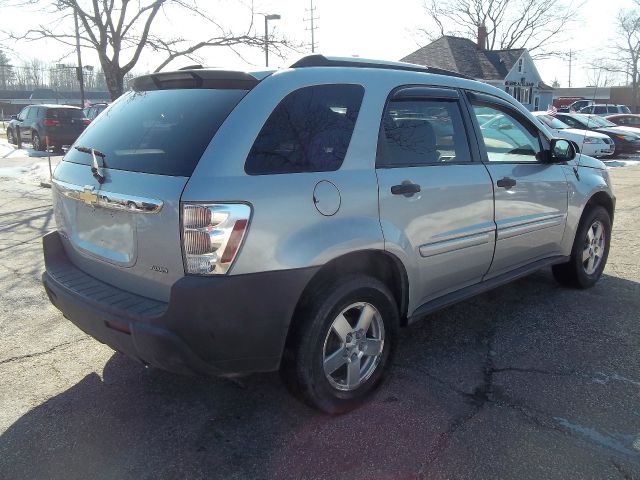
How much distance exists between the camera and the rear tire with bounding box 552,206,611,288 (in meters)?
4.83

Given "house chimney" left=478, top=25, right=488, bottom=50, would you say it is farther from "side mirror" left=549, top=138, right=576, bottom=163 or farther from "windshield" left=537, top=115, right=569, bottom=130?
"side mirror" left=549, top=138, right=576, bottom=163

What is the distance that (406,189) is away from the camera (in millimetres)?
3086

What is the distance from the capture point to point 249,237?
243 cm

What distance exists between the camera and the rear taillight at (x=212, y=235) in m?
2.39

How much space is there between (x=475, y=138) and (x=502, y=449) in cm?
201

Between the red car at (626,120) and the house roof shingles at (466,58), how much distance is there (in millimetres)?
15667

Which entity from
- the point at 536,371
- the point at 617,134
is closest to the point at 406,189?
the point at 536,371

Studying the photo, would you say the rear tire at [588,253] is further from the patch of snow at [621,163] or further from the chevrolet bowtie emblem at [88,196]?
the patch of snow at [621,163]

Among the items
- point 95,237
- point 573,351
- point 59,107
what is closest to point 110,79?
point 59,107

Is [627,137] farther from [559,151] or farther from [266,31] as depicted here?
[559,151]

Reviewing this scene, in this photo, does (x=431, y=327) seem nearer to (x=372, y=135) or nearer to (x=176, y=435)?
(x=372, y=135)

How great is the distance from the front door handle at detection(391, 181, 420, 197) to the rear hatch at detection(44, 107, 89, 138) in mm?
18463

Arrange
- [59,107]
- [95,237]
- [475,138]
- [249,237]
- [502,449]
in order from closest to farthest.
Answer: [249,237] → [502,449] → [95,237] → [475,138] → [59,107]

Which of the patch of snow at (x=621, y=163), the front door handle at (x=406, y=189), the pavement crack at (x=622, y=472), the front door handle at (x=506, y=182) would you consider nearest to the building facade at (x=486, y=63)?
the patch of snow at (x=621, y=163)
